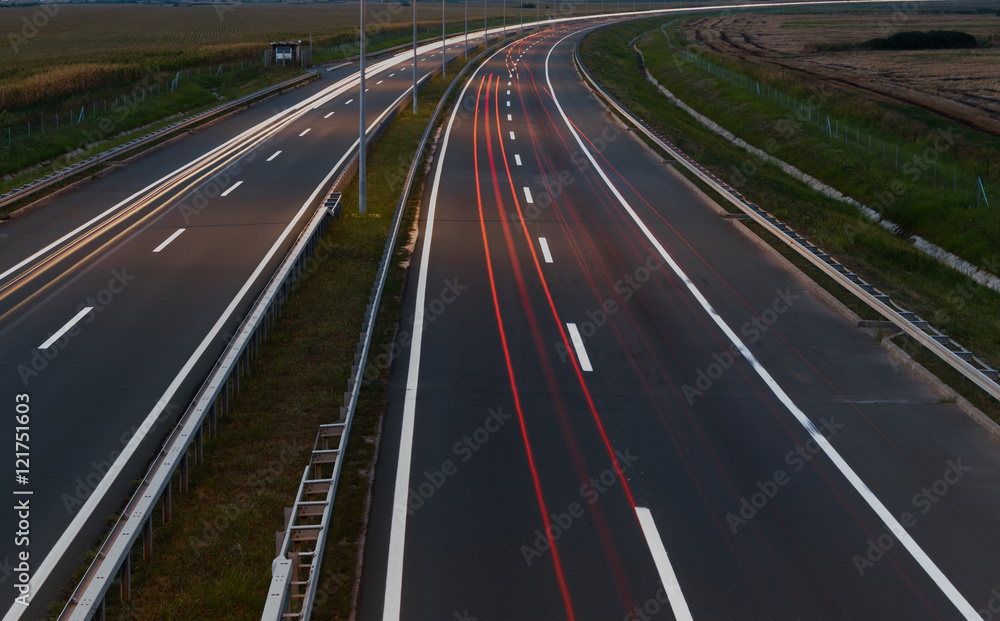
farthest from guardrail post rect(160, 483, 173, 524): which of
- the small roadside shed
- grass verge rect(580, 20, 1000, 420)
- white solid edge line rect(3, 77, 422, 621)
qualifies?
the small roadside shed

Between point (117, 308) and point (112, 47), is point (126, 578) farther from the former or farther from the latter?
point (112, 47)

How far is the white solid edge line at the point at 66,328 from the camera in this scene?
48.3 feet

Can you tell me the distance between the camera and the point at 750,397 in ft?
43.7

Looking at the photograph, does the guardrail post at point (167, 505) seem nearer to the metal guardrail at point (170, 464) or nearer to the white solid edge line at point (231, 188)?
the metal guardrail at point (170, 464)

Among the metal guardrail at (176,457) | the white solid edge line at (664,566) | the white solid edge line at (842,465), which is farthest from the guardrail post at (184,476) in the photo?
the white solid edge line at (842,465)

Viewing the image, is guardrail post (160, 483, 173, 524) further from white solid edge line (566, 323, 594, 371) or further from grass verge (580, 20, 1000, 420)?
grass verge (580, 20, 1000, 420)

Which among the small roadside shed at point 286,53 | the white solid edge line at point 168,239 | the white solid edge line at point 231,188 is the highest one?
the small roadside shed at point 286,53

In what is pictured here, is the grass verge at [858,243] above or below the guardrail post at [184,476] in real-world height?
above

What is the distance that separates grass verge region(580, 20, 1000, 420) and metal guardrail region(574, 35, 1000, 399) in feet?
1.06

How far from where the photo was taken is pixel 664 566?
8992 millimetres

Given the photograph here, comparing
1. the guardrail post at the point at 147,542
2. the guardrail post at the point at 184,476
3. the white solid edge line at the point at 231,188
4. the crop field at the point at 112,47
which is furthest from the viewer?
the crop field at the point at 112,47

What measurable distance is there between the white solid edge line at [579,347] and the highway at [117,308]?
6198 millimetres

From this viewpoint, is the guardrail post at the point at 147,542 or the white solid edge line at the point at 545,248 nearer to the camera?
the guardrail post at the point at 147,542

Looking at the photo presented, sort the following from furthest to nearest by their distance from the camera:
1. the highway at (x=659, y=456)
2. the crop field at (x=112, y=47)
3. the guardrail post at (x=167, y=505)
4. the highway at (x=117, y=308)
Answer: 1. the crop field at (x=112, y=47)
2. the highway at (x=117, y=308)
3. the guardrail post at (x=167, y=505)
4. the highway at (x=659, y=456)
